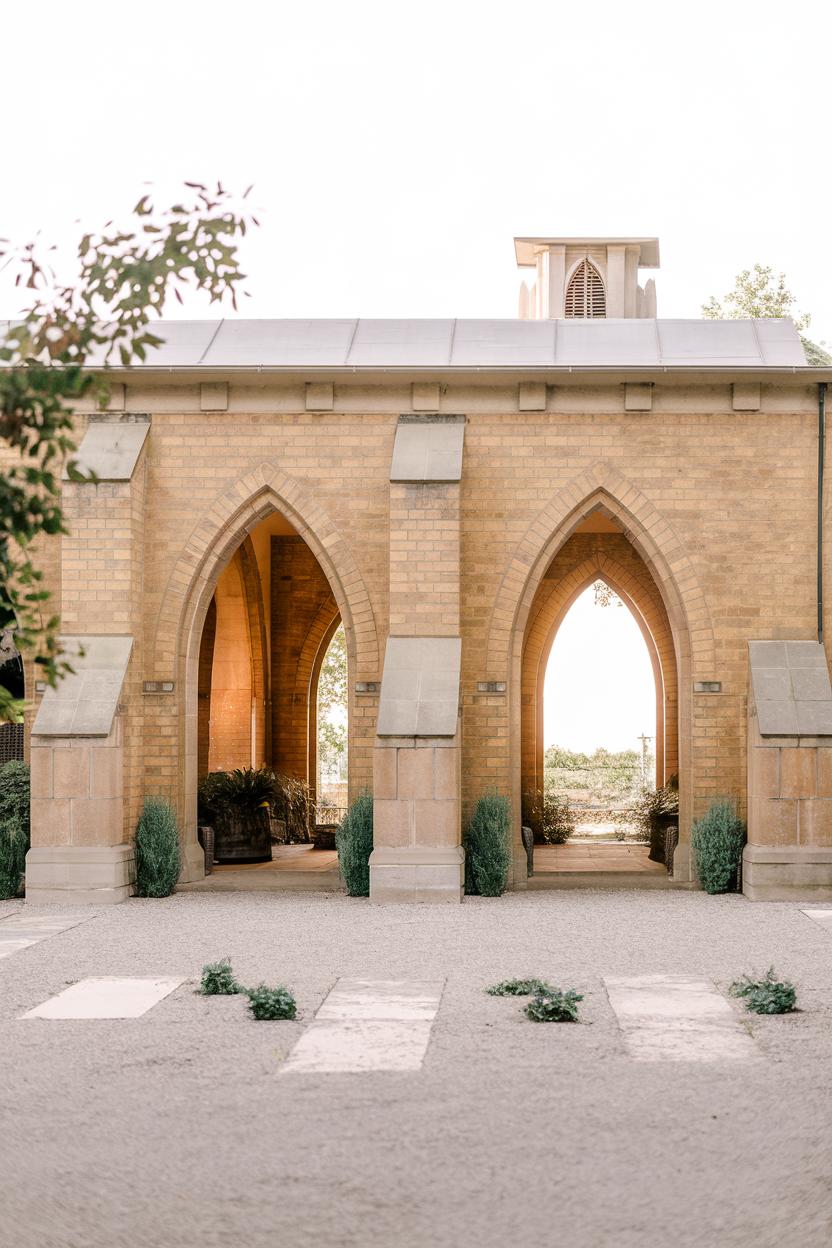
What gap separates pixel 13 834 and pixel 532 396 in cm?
726

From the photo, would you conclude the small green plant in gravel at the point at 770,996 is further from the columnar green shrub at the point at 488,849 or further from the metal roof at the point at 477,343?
the metal roof at the point at 477,343

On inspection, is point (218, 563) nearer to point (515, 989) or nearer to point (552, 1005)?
point (515, 989)

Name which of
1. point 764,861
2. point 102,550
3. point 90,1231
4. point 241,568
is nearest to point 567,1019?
point 90,1231

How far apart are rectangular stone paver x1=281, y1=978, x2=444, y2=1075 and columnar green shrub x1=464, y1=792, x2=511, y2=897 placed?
512 centimetres

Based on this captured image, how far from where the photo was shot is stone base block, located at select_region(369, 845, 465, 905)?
1456 cm

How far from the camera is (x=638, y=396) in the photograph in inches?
625

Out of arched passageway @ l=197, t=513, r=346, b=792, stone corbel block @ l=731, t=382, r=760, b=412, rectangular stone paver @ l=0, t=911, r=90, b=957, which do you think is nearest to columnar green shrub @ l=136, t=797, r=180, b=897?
rectangular stone paver @ l=0, t=911, r=90, b=957

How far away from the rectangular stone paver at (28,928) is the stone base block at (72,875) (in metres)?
0.64

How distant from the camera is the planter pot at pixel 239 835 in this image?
61.4 feet

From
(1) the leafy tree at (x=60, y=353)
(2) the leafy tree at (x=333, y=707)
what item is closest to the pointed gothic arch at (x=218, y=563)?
(1) the leafy tree at (x=60, y=353)

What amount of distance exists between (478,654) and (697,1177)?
10.4 meters

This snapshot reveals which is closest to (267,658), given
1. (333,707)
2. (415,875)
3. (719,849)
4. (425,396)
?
(425,396)

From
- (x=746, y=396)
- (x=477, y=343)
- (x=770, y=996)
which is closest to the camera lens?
(x=770, y=996)

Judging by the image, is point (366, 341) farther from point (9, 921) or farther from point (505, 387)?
point (9, 921)
